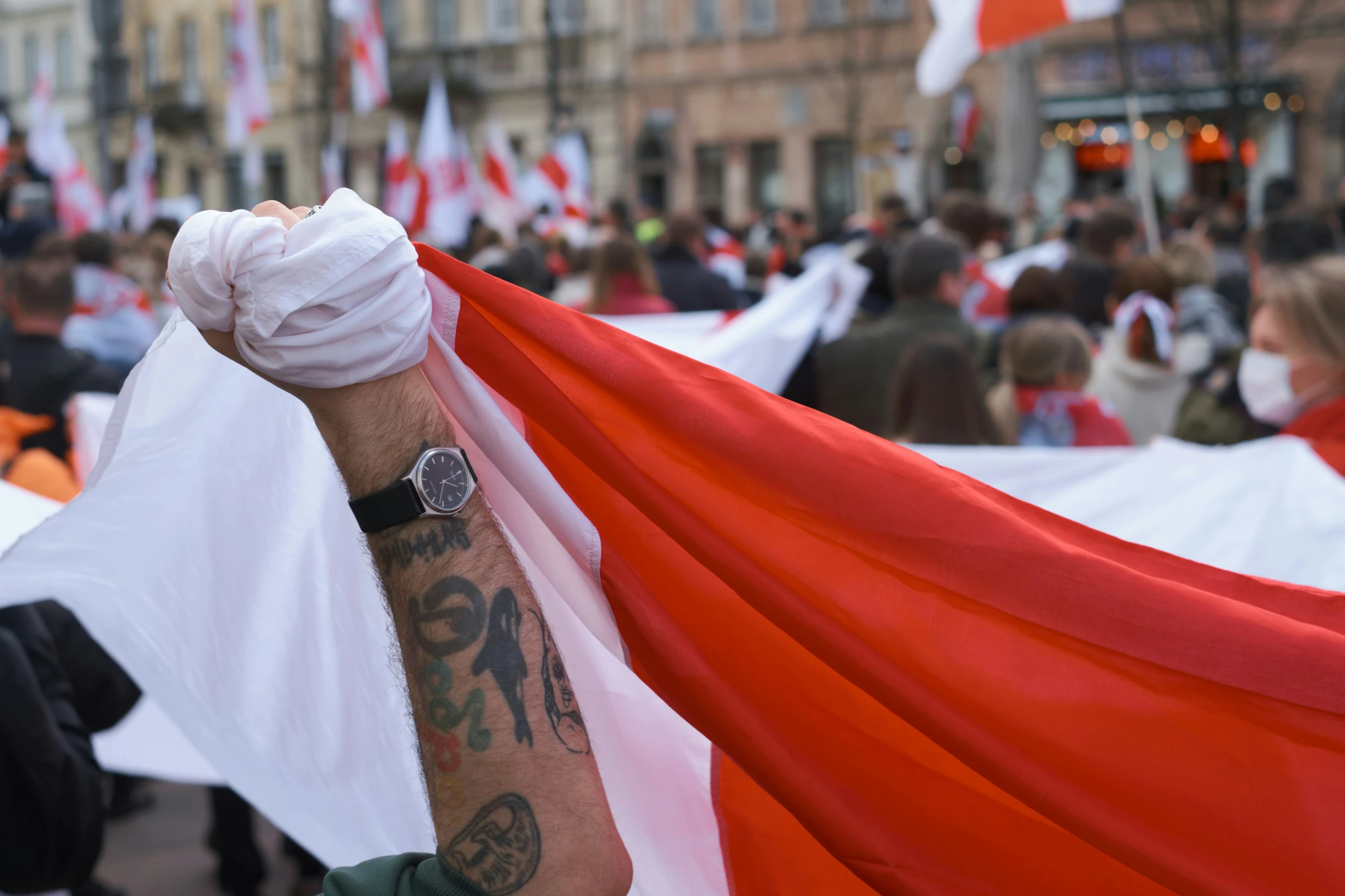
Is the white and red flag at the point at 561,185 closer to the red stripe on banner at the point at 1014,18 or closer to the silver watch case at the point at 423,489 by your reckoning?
the red stripe on banner at the point at 1014,18

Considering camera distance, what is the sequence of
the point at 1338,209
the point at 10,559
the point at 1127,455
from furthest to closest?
the point at 1338,209 < the point at 1127,455 < the point at 10,559

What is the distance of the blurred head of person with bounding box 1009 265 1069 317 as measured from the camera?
5.51 m

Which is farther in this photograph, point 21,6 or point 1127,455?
point 21,6

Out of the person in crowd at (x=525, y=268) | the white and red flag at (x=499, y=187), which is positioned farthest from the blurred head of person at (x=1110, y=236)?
the white and red flag at (x=499, y=187)

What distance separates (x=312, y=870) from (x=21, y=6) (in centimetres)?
5125

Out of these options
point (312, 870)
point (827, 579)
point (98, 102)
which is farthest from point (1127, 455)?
point (98, 102)

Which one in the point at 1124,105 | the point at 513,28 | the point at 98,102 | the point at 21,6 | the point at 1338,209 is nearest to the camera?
the point at 1338,209

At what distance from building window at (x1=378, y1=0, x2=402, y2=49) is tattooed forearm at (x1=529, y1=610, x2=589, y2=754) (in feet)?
128

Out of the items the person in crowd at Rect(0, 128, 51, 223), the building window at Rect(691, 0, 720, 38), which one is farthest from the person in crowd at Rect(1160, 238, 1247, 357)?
the building window at Rect(691, 0, 720, 38)

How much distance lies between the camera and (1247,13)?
27.0 meters

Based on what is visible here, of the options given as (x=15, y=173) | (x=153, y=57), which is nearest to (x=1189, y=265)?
(x=15, y=173)

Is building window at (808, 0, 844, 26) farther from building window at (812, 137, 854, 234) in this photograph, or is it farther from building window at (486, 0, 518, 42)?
building window at (486, 0, 518, 42)

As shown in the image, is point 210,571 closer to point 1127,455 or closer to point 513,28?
point 1127,455

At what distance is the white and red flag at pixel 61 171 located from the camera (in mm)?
14492
